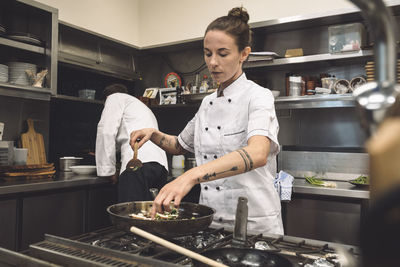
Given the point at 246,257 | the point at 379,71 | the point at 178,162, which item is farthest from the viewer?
the point at 178,162

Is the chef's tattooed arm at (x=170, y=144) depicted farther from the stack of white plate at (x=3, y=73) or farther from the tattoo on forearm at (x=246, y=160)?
the stack of white plate at (x=3, y=73)

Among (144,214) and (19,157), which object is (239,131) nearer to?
(144,214)

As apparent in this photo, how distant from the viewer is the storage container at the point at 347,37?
308 cm

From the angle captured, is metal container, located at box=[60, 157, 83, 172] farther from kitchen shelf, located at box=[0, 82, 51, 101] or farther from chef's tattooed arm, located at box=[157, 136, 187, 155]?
Answer: chef's tattooed arm, located at box=[157, 136, 187, 155]

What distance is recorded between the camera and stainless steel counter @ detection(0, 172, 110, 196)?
253 cm

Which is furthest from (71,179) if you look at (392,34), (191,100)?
(392,34)

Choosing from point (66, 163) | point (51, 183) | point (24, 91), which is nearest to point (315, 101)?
point (51, 183)

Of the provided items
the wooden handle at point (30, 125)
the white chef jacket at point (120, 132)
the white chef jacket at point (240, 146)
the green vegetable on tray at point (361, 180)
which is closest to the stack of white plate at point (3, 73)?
the wooden handle at point (30, 125)

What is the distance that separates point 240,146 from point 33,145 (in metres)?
2.58

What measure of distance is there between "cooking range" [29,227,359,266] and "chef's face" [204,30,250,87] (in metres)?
0.75

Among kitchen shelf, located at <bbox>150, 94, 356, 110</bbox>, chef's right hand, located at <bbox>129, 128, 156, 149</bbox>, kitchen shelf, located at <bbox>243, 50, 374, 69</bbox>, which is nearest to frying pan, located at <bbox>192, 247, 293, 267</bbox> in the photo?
chef's right hand, located at <bbox>129, 128, 156, 149</bbox>

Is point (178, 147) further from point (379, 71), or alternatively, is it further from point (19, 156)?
point (19, 156)

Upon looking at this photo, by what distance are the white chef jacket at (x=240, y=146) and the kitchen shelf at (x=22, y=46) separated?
209 cm

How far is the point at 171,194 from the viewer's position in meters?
1.08
